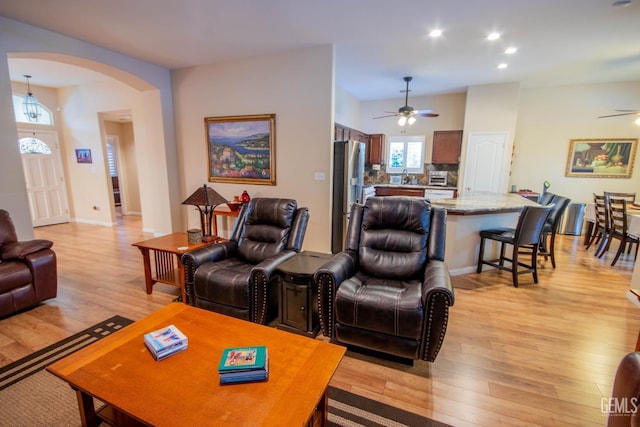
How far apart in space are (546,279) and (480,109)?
3.59 metres

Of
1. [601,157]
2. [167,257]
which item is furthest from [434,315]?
[601,157]

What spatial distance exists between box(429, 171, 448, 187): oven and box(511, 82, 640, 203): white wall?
1.38 m

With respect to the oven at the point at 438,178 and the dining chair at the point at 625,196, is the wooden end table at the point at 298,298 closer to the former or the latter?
the oven at the point at 438,178

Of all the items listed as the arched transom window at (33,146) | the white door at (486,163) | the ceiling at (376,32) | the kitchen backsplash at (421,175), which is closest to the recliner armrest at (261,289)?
the ceiling at (376,32)

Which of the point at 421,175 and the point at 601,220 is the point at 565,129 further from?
the point at 421,175

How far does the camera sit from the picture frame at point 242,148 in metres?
4.45

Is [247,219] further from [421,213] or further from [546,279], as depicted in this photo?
[546,279]

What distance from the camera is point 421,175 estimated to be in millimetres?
7145

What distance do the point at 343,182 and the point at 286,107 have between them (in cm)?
139

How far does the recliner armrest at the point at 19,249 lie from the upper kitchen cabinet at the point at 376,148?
20.6 feet

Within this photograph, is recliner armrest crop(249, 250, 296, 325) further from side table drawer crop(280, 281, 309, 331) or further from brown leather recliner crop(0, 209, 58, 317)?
brown leather recliner crop(0, 209, 58, 317)

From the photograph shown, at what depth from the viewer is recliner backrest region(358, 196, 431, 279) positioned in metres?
2.48

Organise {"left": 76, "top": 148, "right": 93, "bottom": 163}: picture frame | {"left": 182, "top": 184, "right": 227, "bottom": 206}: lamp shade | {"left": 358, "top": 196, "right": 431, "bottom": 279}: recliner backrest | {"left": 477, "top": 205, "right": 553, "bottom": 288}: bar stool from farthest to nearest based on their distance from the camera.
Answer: {"left": 76, "top": 148, "right": 93, "bottom": 163}: picture frame
{"left": 477, "top": 205, "right": 553, "bottom": 288}: bar stool
{"left": 182, "top": 184, "right": 227, "bottom": 206}: lamp shade
{"left": 358, "top": 196, "right": 431, "bottom": 279}: recliner backrest

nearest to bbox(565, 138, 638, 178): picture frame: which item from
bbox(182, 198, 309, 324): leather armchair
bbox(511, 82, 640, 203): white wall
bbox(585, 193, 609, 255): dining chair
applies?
→ bbox(511, 82, 640, 203): white wall
